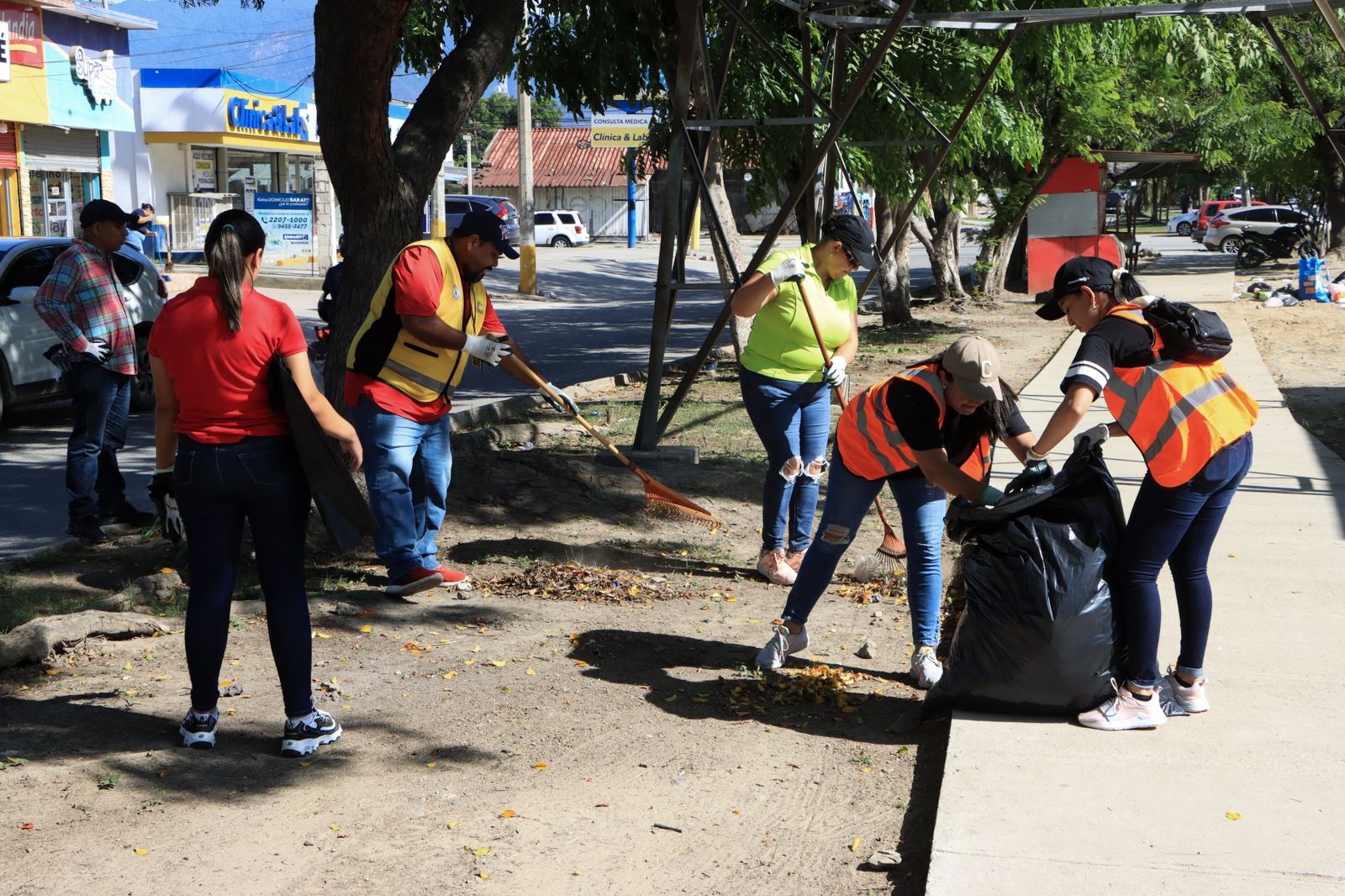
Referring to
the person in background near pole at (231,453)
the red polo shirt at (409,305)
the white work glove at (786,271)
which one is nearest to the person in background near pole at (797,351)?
the white work glove at (786,271)

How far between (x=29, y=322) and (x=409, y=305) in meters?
6.41

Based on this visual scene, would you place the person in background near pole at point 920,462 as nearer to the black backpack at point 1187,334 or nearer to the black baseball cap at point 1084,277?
the black baseball cap at point 1084,277

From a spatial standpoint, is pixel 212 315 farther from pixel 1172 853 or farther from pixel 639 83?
pixel 639 83

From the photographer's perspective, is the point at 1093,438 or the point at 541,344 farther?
the point at 541,344

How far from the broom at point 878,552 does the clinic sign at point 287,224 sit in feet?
75.6

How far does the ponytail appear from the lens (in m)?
3.86

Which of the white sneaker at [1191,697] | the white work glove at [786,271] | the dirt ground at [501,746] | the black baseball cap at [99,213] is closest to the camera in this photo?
the dirt ground at [501,746]

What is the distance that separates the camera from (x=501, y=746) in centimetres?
427

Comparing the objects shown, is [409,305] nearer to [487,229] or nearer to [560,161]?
[487,229]

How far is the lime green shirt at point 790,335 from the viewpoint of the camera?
584 cm

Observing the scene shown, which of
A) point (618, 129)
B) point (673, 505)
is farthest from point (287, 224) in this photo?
point (673, 505)

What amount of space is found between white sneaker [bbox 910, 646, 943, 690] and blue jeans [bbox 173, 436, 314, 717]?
6.97ft

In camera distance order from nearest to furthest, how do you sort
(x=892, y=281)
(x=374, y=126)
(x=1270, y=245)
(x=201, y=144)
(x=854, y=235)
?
(x=854, y=235)
(x=374, y=126)
(x=892, y=281)
(x=201, y=144)
(x=1270, y=245)

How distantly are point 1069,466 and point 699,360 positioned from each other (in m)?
4.58
